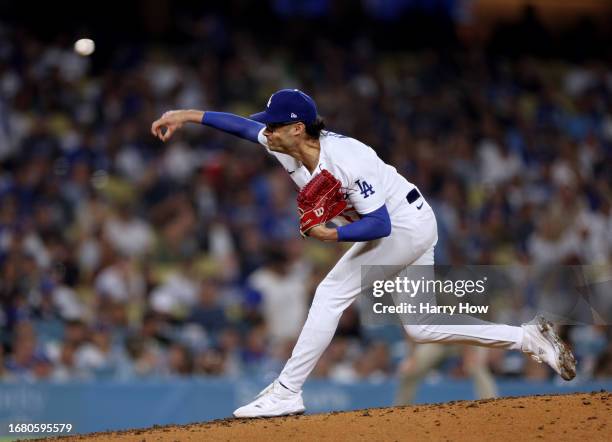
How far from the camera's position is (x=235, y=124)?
243 inches

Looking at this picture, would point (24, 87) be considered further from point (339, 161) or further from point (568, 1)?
point (568, 1)

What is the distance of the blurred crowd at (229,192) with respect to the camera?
10.2 m

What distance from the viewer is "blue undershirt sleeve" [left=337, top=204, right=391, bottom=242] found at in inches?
214

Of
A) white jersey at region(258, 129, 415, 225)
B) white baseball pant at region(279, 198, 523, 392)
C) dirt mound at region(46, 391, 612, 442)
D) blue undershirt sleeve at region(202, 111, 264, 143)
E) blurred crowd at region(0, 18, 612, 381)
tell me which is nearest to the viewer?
dirt mound at region(46, 391, 612, 442)

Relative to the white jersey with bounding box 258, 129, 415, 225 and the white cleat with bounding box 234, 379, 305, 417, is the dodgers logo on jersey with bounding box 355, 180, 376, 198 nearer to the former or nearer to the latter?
the white jersey with bounding box 258, 129, 415, 225

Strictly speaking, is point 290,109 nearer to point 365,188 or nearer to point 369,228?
point 365,188

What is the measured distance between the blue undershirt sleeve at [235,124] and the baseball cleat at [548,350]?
Answer: 1894 millimetres

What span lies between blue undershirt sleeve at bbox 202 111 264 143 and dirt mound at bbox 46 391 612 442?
163cm

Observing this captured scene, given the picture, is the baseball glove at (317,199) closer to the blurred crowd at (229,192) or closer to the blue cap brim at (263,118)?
the blue cap brim at (263,118)

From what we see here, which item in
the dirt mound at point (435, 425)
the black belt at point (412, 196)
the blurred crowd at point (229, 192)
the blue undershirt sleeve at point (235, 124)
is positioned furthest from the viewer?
the blurred crowd at point (229, 192)

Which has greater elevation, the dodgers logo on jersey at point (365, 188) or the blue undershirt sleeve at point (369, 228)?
the dodgers logo on jersey at point (365, 188)

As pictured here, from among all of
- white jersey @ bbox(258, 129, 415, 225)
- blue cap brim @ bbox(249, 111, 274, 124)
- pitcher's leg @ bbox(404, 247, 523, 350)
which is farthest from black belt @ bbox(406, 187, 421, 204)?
blue cap brim @ bbox(249, 111, 274, 124)

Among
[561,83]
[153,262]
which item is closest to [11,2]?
[153,262]

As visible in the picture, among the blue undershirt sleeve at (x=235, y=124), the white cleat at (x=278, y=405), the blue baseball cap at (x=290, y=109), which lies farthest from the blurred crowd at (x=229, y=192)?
the blue baseball cap at (x=290, y=109)
